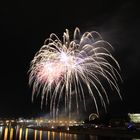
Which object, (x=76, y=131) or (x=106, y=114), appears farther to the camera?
(x=106, y=114)

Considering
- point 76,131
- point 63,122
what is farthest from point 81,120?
point 76,131

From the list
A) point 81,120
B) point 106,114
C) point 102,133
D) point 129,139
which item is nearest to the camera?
point 129,139

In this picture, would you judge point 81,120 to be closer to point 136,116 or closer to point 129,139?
point 136,116

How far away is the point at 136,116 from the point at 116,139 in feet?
256

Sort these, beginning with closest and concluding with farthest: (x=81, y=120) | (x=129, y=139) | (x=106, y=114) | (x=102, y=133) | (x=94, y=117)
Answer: (x=129, y=139), (x=102, y=133), (x=94, y=117), (x=106, y=114), (x=81, y=120)

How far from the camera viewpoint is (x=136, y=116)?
138750 mm

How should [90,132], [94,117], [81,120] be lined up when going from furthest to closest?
[81,120] < [94,117] < [90,132]

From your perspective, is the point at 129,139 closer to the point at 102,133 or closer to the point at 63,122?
the point at 102,133

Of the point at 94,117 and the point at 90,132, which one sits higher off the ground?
the point at 94,117

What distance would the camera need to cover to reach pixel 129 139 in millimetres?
62688

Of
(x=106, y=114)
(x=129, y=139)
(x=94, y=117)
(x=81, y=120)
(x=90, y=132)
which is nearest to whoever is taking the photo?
(x=129, y=139)

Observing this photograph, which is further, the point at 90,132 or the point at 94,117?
the point at 94,117

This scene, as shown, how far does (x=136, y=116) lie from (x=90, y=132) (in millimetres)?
56712

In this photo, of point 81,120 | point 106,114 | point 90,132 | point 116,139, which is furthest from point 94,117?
point 116,139
